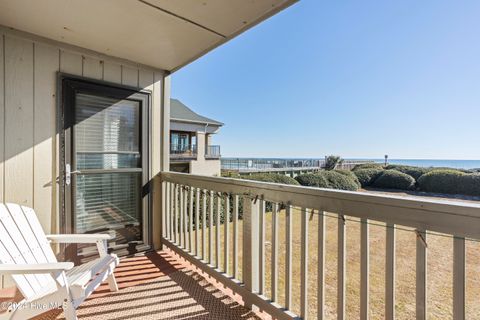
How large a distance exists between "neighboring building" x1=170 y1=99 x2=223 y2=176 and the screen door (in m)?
8.74

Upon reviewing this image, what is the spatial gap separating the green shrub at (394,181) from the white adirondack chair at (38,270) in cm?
842

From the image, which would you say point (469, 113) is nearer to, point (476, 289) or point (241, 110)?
point (476, 289)

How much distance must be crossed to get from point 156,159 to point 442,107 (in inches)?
569

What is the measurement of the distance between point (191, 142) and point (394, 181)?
948 centimetres

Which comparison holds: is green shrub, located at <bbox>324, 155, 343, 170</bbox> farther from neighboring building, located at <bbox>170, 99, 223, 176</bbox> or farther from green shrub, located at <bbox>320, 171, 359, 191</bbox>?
neighboring building, located at <bbox>170, 99, 223, 176</bbox>

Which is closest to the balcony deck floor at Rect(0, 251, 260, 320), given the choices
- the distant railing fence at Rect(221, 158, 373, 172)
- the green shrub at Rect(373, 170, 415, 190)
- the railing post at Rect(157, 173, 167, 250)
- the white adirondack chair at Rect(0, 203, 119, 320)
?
the white adirondack chair at Rect(0, 203, 119, 320)

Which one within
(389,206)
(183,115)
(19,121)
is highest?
(183,115)

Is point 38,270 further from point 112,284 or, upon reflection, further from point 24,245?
point 112,284

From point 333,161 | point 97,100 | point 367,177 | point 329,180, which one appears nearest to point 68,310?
point 97,100

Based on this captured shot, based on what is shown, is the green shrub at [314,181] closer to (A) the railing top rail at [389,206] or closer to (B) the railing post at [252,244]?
(B) the railing post at [252,244]

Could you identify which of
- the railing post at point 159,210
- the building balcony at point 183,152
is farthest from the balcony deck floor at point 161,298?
the building balcony at point 183,152

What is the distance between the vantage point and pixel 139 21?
190 cm

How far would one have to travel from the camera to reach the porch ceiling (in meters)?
1.69

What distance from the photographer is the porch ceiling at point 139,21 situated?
169cm
